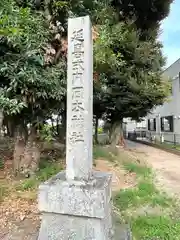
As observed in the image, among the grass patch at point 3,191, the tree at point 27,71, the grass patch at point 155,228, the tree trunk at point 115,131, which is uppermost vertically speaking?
the tree at point 27,71

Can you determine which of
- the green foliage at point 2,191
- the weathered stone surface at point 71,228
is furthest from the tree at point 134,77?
the weathered stone surface at point 71,228

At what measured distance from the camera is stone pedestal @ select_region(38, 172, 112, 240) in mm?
2850

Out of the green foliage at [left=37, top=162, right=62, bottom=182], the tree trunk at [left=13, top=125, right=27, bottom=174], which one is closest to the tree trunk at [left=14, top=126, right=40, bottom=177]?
the tree trunk at [left=13, top=125, right=27, bottom=174]

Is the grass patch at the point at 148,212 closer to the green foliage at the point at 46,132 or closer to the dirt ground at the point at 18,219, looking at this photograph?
the dirt ground at the point at 18,219

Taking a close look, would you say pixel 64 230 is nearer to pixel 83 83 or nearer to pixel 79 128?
pixel 79 128

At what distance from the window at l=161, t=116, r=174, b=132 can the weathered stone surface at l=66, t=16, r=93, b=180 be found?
56.6 ft

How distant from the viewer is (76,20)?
10.3 ft

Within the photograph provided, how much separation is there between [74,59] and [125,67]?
9.17 meters

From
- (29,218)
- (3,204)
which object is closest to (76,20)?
(29,218)

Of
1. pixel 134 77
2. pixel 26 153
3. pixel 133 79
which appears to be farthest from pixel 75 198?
pixel 134 77

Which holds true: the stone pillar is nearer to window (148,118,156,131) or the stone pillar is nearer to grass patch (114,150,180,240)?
grass patch (114,150,180,240)

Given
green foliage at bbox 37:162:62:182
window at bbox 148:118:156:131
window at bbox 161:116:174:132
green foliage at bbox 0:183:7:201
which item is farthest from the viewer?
window at bbox 148:118:156:131

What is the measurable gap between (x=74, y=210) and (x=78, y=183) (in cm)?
30

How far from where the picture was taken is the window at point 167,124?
1953cm
